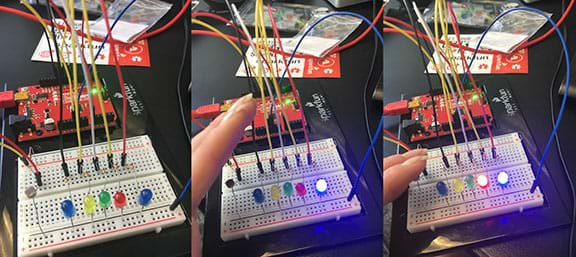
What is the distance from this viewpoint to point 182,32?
2.08m

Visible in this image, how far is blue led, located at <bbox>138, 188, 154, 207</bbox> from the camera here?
4.73ft

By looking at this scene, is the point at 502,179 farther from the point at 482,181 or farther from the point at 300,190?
the point at 300,190

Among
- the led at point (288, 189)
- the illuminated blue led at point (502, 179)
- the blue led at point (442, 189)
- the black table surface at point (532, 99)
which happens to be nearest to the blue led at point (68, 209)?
the led at point (288, 189)

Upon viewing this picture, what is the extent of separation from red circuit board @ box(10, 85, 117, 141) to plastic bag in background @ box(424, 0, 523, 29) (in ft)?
4.94

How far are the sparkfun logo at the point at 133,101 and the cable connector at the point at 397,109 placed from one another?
36.4 inches

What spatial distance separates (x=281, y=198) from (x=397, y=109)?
51 centimetres

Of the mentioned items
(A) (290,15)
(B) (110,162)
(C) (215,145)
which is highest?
(A) (290,15)

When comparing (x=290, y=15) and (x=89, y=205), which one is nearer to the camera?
(x=89, y=205)

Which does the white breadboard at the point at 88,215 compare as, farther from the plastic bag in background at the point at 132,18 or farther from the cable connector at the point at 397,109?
the cable connector at the point at 397,109

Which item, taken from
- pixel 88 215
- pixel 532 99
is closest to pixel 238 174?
pixel 88 215

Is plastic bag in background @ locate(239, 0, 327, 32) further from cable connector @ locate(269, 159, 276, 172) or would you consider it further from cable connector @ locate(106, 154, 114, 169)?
cable connector @ locate(106, 154, 114, 169)

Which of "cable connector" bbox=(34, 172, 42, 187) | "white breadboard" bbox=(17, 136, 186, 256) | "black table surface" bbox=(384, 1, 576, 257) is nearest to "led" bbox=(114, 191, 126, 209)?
"white breadboard" bbox=(17, 136, 186, 256)

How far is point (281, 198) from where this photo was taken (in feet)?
4.90

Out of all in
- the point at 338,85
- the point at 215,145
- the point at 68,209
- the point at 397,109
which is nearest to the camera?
the point at 215,145
